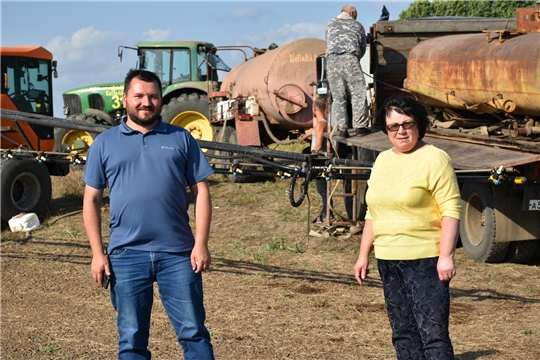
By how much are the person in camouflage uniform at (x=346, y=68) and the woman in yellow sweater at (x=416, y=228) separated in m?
5.95

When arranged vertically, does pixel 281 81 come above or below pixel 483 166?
above

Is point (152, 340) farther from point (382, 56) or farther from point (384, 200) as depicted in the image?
point (382, 56)

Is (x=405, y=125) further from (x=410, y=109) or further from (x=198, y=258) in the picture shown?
(x=198, y=258)

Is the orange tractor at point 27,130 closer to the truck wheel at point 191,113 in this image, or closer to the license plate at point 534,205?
the truck wheel at point 191,113

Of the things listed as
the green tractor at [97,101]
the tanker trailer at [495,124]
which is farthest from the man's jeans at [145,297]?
the green tractor at [97,101]

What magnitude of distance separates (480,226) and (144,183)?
575 centimetres

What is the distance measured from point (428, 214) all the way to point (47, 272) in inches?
223

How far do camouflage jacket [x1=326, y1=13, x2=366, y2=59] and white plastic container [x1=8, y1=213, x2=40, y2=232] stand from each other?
15.8ft

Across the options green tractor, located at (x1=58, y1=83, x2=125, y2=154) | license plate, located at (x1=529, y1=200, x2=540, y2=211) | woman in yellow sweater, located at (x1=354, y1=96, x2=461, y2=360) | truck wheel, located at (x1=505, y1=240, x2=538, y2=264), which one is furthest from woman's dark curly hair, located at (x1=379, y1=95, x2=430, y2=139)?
green tractor, located at (x1=58, y1=83, x2=125, y2=154)

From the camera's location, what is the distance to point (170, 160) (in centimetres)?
413

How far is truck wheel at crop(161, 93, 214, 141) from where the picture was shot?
18047 mm

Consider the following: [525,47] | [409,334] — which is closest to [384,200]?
[409,334]

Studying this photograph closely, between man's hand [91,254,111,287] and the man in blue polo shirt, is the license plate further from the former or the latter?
man's hand [91,254,111,287]

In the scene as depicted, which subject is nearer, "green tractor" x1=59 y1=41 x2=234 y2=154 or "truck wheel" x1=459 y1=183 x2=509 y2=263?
"truck wheel" x1=459 y1=183 x2=509 y2=263
